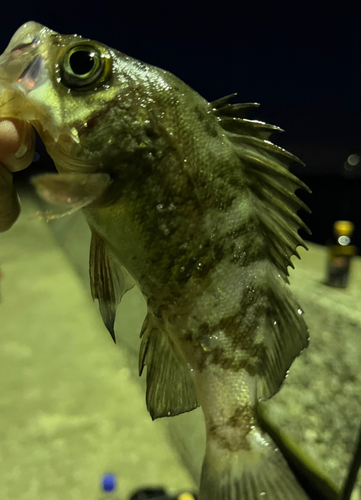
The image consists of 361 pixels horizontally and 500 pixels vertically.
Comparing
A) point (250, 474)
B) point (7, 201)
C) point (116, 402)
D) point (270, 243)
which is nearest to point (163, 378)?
point (250, 474)

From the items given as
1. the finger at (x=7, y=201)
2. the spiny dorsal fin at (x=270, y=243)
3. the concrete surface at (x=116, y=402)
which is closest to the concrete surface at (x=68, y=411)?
the concrete surface at (x=116, y=402)

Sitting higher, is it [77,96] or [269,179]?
[77,96]

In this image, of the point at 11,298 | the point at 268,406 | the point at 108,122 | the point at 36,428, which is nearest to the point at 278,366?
the point at 108,122

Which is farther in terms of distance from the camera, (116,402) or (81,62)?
(116,402)

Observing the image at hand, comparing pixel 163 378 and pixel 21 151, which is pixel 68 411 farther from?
pixel 21 151

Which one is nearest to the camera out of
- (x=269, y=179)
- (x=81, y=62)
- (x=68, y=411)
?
(x=81, y=62)
